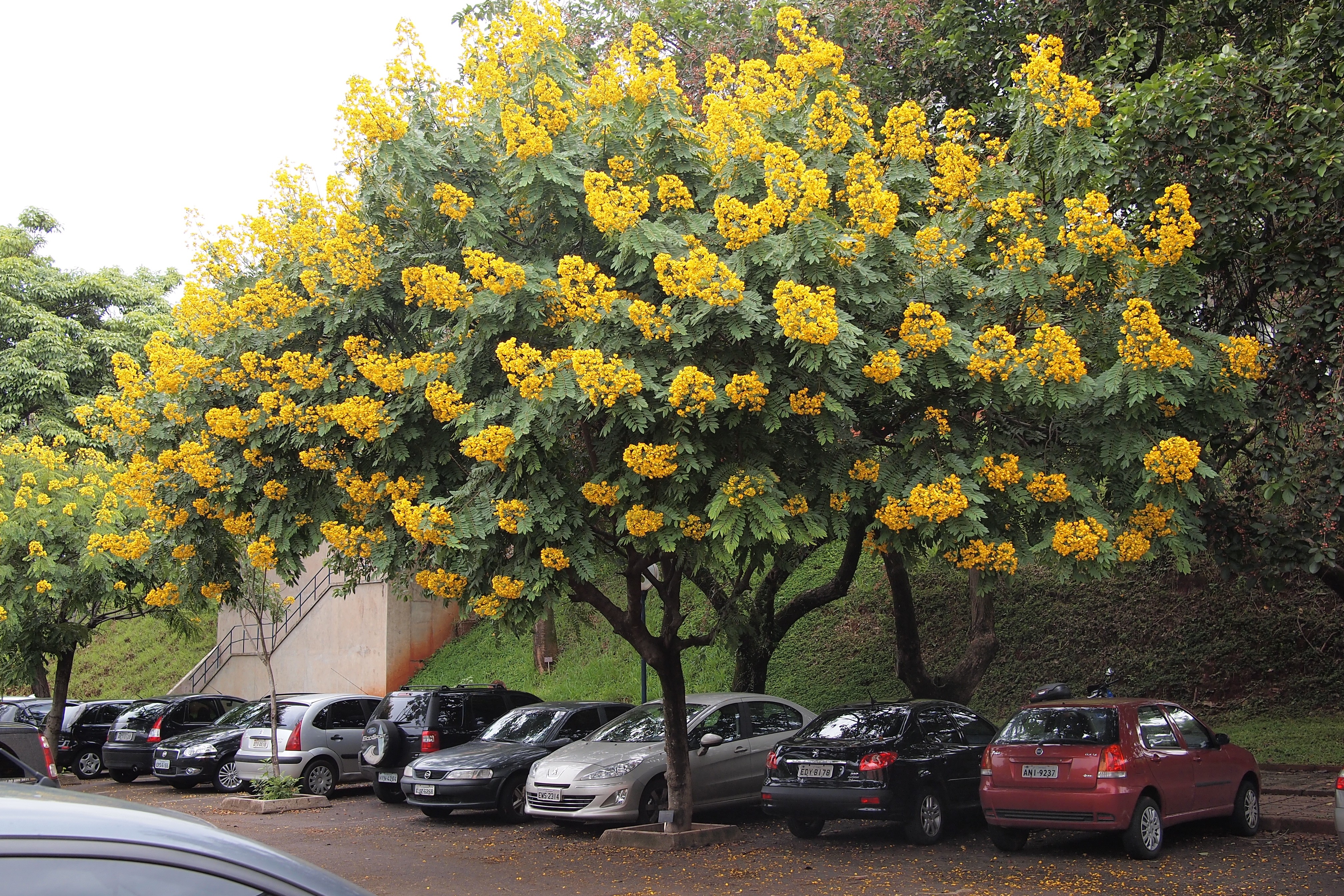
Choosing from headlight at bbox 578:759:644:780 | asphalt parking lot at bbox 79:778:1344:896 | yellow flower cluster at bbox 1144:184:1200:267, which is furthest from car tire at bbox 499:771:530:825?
yellow flower cluster at bbox 1144:184:1200:267

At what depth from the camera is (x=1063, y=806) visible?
31.1 ft

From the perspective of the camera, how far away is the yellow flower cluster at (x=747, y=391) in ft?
25.6

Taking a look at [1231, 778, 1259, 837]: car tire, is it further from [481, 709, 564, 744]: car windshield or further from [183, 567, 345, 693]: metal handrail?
[183, 567, 345, 693]: metal handrail

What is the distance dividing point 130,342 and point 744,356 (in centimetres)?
3010

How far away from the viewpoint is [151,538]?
11.1 metres

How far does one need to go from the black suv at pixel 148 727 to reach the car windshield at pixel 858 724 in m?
12.2

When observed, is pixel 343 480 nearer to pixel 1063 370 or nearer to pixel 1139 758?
pixel 1063 370

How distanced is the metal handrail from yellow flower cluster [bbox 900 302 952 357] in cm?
2108

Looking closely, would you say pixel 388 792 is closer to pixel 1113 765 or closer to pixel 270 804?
pixel 270 804

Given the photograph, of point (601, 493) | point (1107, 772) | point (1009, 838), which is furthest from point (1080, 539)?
point (1009, 838)

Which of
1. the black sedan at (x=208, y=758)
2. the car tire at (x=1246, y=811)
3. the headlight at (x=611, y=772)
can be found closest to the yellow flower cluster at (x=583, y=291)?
the headlight at (x=611, y=772)

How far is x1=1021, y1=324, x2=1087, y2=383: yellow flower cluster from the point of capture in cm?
799

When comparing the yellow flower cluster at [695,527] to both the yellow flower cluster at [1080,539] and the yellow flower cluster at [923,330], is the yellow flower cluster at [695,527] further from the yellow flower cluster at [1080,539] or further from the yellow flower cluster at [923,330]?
the yellow flower cluster at [1080,539]

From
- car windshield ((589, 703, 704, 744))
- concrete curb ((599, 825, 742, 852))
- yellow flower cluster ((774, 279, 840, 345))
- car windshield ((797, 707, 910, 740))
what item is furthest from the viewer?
car windshield ((589, 703, 704, 744))
